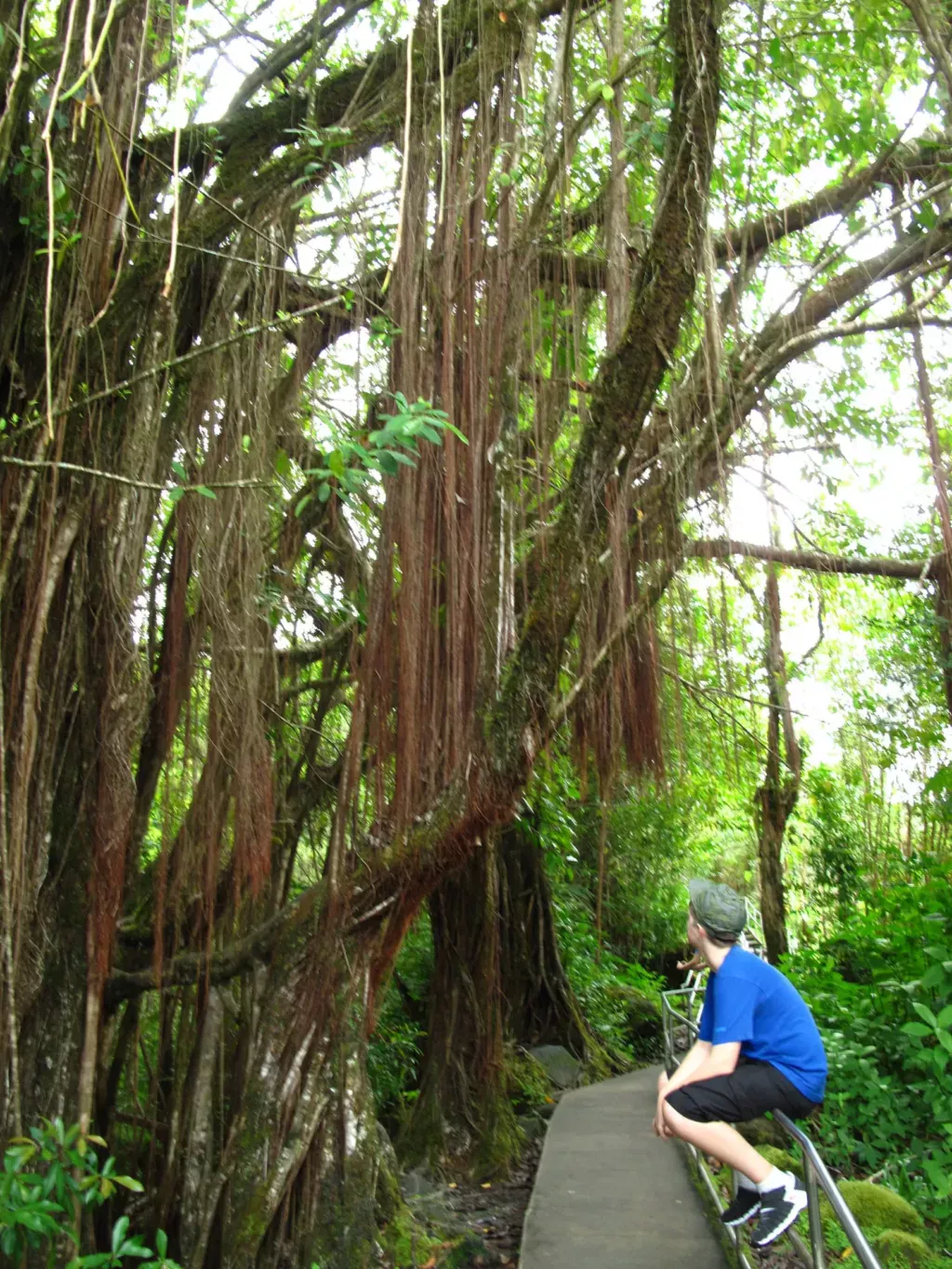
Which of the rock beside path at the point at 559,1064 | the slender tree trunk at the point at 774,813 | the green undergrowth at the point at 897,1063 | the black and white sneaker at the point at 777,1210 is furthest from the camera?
the slender tree trunk at the point at 774,813

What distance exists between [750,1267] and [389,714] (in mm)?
1771

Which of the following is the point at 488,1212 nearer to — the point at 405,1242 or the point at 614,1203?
the point at 614,1203

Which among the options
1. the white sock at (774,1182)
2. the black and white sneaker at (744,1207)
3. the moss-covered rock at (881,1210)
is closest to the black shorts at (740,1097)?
the white sock at (774,1182)

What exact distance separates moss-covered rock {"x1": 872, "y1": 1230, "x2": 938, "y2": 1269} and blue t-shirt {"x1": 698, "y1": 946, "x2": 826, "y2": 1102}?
1352 millimetres

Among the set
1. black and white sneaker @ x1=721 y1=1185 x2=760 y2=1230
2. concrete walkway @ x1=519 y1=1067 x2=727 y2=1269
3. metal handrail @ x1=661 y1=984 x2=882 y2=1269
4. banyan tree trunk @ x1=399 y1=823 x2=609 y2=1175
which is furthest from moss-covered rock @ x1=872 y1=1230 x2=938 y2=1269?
banyan tree trunk @ x1=399 y1=823 x2=609 y2=1175

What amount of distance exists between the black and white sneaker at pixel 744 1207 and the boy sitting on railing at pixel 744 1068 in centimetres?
13

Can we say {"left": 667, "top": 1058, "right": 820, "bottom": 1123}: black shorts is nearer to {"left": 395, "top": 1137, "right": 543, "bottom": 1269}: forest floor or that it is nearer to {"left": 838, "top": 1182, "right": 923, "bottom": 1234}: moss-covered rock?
{"left": 838, "top": 1182, "right": 923, "bottom": 1234}: moss-covered rock

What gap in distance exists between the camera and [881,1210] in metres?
3.89

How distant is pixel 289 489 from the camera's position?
4.38 m

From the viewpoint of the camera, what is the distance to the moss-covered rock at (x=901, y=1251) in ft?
11.6

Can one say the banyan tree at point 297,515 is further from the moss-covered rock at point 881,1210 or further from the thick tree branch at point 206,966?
the moss-covered rock at point 881,1210

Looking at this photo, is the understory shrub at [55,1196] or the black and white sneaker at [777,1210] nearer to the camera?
the understory shrub at [55,1196]

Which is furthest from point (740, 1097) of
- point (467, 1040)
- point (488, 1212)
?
point (467, 1040)

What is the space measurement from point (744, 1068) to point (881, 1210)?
1798mm
